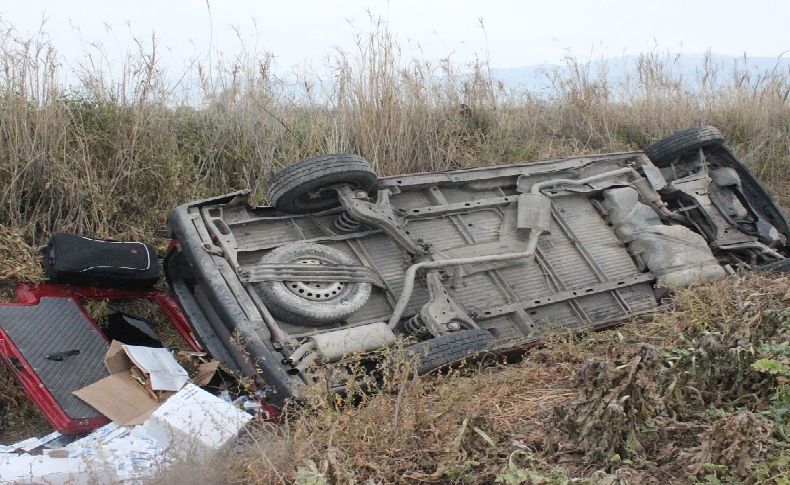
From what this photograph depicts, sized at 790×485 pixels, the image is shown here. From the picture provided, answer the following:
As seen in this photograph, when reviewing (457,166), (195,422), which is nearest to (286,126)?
(457,166)

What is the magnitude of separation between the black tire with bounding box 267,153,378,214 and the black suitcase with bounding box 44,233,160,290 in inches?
32.6

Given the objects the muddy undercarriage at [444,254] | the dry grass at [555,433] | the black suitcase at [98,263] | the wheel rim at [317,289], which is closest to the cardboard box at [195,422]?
the dry grass at [555,433]

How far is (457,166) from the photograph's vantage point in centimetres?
681

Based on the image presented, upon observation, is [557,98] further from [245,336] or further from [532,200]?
[245,336]

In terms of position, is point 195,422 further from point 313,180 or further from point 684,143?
point 684,143

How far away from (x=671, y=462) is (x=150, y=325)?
9.99 ft

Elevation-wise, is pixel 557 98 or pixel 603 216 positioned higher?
pixel 557 98

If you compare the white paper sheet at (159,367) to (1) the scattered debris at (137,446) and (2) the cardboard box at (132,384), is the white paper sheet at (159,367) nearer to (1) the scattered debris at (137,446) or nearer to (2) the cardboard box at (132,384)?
(2) the cardboard box at (132,384)

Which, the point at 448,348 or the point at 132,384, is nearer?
the point at 448,348

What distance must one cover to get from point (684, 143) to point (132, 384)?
171 inches

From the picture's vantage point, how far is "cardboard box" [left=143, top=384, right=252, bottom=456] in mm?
3061

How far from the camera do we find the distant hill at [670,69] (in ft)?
28.1

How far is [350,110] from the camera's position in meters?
6.39

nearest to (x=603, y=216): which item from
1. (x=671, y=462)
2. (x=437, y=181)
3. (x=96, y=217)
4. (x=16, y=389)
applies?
(x=437, y=181)
